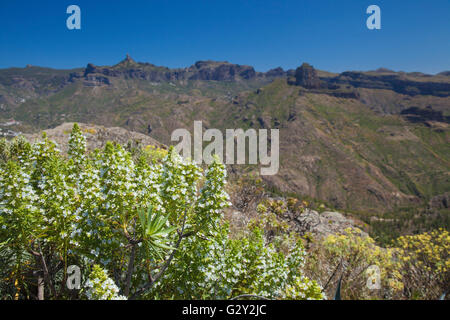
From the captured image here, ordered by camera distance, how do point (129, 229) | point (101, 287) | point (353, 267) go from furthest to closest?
point (353, 267), point (129, 229), point (101, 287)

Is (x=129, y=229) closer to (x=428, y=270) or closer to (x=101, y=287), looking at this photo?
(x=101, y=287)

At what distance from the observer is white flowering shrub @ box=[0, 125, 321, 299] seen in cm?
426

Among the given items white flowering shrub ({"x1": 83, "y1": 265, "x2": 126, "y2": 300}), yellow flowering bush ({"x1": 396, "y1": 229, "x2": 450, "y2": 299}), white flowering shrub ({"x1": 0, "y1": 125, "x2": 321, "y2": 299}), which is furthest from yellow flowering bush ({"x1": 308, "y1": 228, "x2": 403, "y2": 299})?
white flowering shrub ({"x1": 83, "y1": 265, "x2": 126, "y2": 300})

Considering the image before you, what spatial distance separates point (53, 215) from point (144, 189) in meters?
1.67

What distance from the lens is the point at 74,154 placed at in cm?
616

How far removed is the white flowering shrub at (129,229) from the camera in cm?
426

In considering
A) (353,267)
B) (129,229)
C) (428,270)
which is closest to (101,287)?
(129,229)

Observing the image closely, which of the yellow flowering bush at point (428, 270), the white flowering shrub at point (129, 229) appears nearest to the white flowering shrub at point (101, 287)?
the white flowering shrub at point (129, 229)

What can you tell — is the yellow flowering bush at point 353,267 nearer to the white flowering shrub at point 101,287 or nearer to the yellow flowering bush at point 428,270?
the yellow flowering bush at point 428,270

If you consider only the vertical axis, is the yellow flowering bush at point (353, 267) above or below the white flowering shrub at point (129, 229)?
below

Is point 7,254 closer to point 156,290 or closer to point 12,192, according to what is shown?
point 12,192

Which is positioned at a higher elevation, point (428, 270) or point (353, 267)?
point (428, 270)

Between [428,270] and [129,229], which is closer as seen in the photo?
[129,229]

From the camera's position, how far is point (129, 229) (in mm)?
5078
